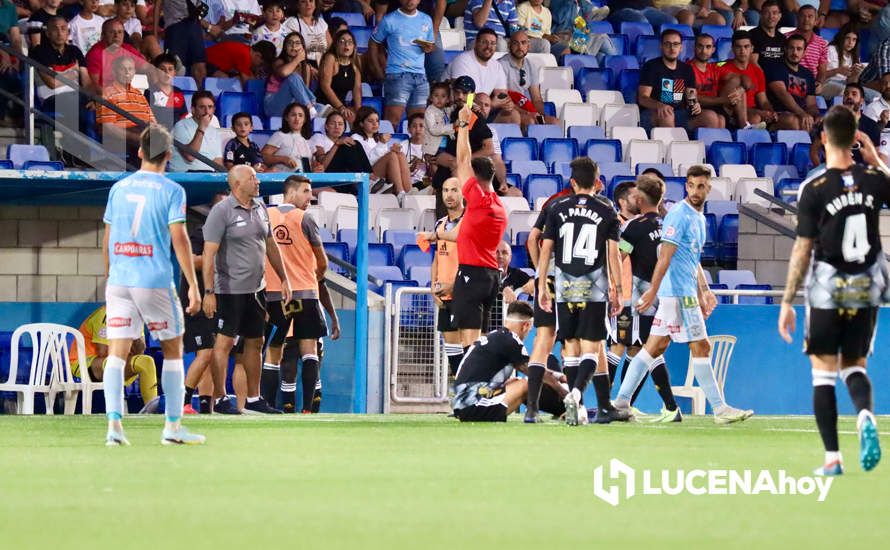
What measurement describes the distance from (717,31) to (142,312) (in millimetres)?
16525

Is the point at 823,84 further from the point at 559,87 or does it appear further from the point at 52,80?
the point at 52,80

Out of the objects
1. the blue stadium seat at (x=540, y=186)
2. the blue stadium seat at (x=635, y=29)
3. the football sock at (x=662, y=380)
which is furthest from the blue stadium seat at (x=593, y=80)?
the football sock at (x=662, y=380)

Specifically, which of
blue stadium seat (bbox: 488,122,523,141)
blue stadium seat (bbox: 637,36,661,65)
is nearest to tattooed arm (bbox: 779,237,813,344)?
blue stadium seat (bbox: 488,122,523,141)

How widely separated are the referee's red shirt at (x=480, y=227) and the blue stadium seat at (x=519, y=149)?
24.8 feet

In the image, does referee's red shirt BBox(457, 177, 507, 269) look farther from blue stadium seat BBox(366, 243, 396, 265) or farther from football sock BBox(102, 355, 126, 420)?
blue stadium seat BBox(366, 243, 396, 265)

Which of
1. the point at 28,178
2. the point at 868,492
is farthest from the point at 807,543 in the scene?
the point at 28,178

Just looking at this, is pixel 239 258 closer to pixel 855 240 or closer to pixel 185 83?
pixel 185 83

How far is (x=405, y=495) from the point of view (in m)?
6.58

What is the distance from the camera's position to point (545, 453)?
28.8 feet

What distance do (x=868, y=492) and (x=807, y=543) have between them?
168 centimetres

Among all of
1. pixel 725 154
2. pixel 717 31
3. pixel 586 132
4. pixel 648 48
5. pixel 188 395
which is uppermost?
pixel 717 31

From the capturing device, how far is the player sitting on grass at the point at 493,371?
468 inches

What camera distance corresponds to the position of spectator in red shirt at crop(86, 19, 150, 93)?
57.3 feet
